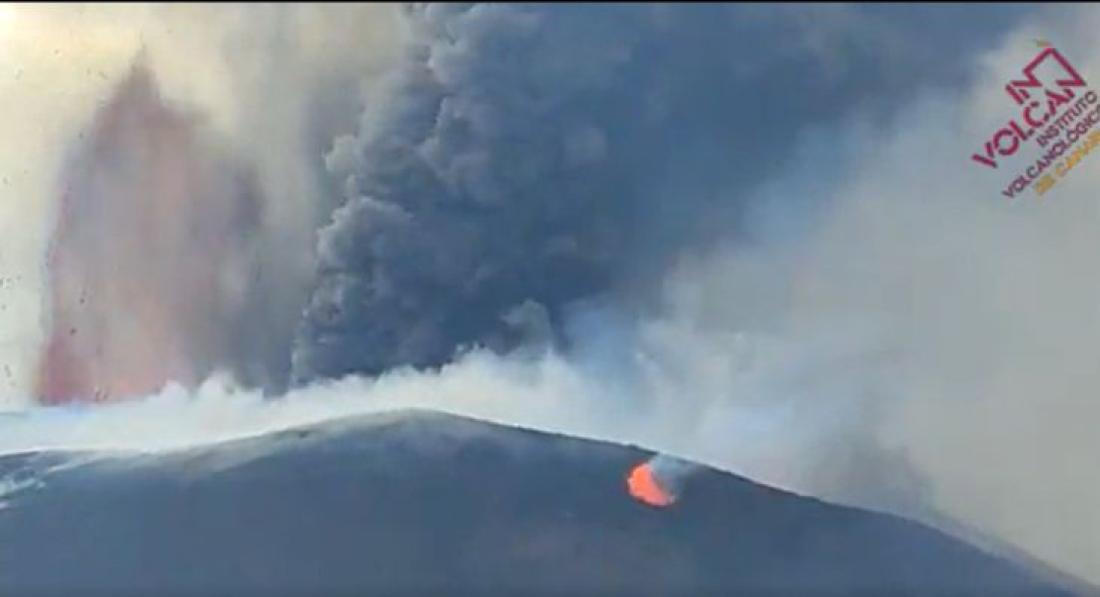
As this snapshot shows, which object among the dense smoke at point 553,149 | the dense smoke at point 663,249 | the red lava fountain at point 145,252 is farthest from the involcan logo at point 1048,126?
the red lava fountain at point 145,252

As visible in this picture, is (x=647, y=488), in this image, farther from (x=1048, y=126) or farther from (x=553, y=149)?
(x=1048, y=126)

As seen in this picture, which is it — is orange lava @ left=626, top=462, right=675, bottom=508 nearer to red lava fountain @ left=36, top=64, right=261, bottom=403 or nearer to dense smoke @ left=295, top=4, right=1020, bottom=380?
dense smoke @ left=295, top=4, right=1020, bottom=380

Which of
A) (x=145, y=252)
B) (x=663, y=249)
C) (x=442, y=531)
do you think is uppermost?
(x=145, y=252)

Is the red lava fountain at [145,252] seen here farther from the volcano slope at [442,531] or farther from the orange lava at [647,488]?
the orange lava at [647,488]

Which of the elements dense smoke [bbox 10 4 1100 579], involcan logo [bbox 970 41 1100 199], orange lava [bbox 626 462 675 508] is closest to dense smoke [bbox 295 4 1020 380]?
dense smoke [bbox 10 4 1100 579]

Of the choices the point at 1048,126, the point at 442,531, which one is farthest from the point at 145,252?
the point at 1048,126

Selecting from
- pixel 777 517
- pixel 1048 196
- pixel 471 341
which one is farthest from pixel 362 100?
pixel 1048 196
